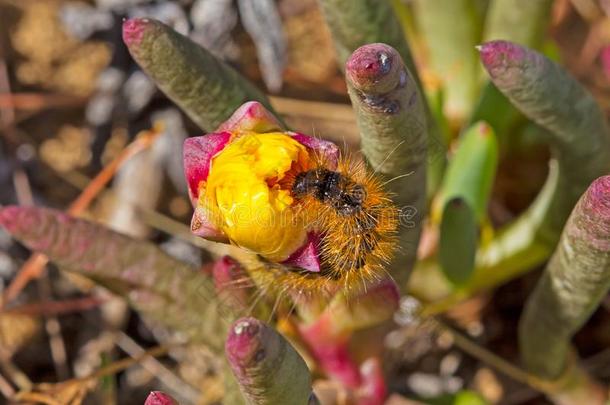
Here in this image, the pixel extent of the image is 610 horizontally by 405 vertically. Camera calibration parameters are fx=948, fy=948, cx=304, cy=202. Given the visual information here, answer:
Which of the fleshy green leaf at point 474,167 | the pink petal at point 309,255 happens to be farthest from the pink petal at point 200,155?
the fleshy green leaf at point 474,167

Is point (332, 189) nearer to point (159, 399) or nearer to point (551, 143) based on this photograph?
point (159, 399)

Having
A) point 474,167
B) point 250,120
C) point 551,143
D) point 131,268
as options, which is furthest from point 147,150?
point 250,120

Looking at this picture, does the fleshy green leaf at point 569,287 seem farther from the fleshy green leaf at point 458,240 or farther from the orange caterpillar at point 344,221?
the orange caterpillar at point 344,221

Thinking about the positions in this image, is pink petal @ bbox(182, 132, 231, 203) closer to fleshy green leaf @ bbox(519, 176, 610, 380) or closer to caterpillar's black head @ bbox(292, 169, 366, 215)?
caterpillar's black head @ bbox(292, 169, 366, 215)

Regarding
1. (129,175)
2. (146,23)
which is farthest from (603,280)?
(129,175)

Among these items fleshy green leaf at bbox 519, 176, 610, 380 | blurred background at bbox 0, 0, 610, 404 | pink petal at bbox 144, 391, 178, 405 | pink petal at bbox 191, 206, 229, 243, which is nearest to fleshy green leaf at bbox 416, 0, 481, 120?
blurred background at bbox 0, 0, 610, 404

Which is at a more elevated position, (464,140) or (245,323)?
(245,323)

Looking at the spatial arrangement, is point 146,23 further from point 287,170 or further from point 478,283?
point 478,283
